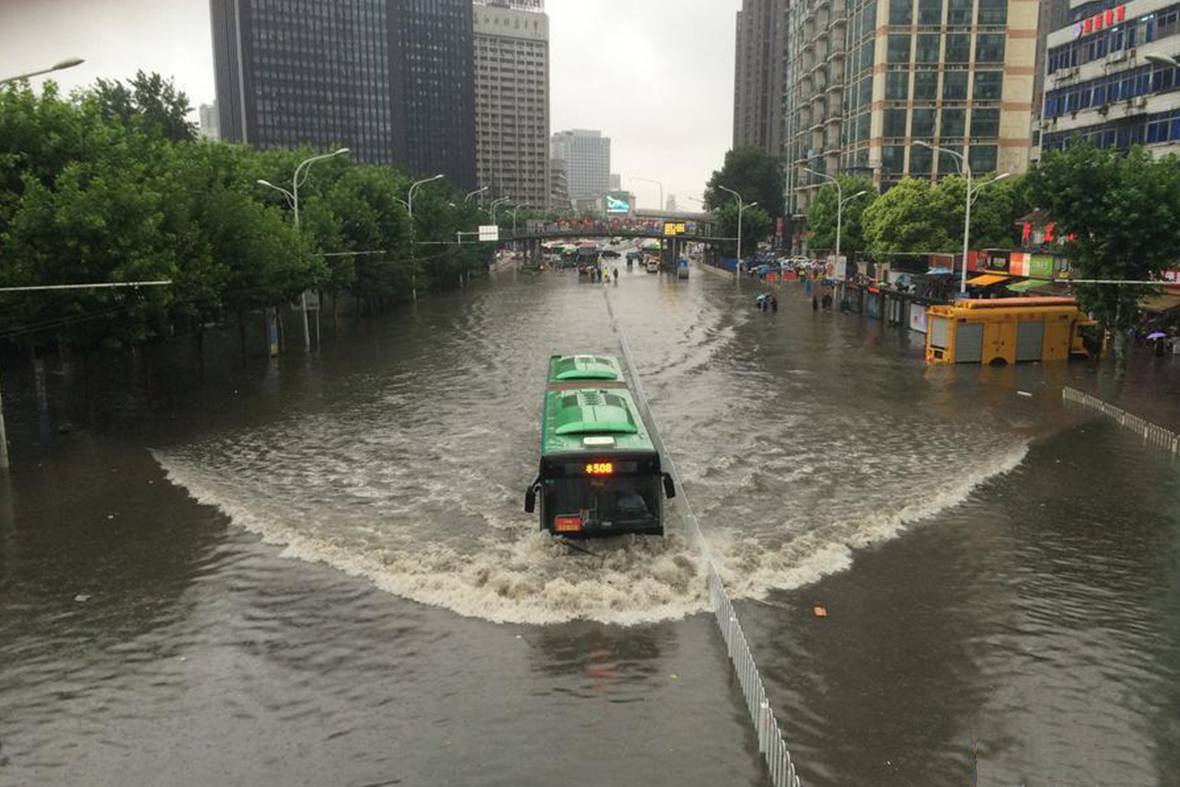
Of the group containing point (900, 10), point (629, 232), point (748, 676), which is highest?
point (900, 10)

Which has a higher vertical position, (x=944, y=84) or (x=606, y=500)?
(x=944, y=84)

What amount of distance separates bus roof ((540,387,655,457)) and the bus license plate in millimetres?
1339

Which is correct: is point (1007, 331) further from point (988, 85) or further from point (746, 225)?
point (746, 225)

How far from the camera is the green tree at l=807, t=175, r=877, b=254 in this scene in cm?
8894

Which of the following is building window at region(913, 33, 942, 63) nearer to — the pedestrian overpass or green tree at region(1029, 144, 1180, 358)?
the pedestrian overpass

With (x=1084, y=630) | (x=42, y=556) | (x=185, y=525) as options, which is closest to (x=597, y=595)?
(x=1084, y=630)

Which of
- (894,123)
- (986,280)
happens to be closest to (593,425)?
(986,280)

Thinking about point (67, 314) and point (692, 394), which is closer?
point (67, 314)

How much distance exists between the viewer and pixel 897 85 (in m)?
104

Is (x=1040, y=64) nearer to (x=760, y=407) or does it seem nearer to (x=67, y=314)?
(x=760, y=407)

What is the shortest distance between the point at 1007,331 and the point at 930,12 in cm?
7259

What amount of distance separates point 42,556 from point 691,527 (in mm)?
13807

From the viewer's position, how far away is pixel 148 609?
54.4 ft

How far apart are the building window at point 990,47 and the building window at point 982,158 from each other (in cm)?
949
